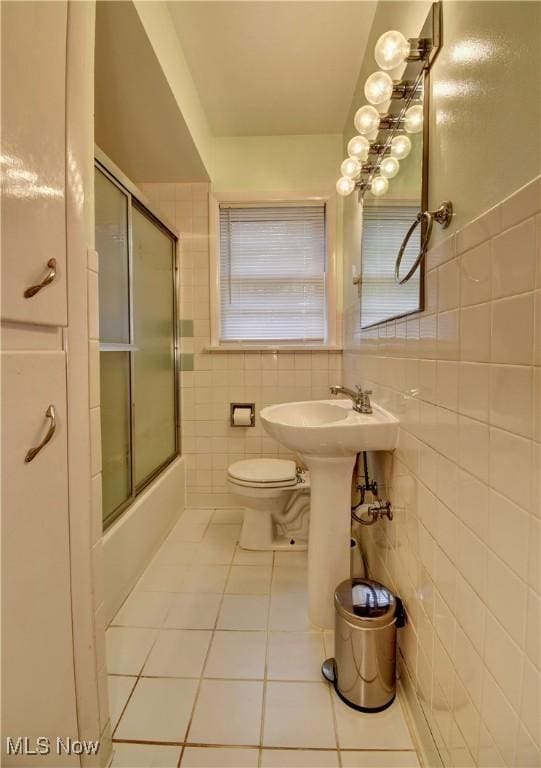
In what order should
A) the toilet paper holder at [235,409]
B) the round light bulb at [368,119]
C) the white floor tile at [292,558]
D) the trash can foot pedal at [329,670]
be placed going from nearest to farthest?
the trash can foot pedal at [329,670], the round light bulb at [368,119], the white floor tile at [292,558], the toilet paper holder at [235,409]

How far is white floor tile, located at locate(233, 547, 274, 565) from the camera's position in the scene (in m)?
1.76

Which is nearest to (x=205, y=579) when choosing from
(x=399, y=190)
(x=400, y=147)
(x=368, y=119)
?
(x=399, y=190)

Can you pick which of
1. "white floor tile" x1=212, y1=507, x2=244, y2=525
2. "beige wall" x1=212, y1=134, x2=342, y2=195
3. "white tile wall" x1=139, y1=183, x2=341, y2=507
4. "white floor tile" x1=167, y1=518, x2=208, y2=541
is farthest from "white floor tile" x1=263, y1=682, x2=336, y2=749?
"beige wall" x1=212, y1=134, x2=342, y2=195

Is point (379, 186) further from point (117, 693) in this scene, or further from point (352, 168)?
point (117, 693)

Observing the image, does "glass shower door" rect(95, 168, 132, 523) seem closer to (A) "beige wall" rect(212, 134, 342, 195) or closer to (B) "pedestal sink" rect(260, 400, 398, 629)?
(B) "pedestal sink" rect(260, 400, 398, 629)

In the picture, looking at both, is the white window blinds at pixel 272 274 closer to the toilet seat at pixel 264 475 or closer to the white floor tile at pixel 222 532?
the toilet seat at pixel 264 475

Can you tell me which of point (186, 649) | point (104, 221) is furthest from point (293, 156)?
point (186, 649)

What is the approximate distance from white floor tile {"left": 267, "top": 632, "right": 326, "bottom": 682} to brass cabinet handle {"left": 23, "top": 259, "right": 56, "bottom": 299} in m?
1.27

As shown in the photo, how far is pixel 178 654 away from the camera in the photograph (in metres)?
1.20

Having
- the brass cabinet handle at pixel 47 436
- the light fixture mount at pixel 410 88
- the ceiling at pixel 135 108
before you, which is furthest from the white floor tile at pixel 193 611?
the ceiling at pixel 135 108

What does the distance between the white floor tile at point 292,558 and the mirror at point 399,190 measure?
121 centimetres

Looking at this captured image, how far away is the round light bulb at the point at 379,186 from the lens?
1.29m

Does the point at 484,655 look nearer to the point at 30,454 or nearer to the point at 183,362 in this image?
the point at 30,454

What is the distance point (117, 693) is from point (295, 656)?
1.86 feet
